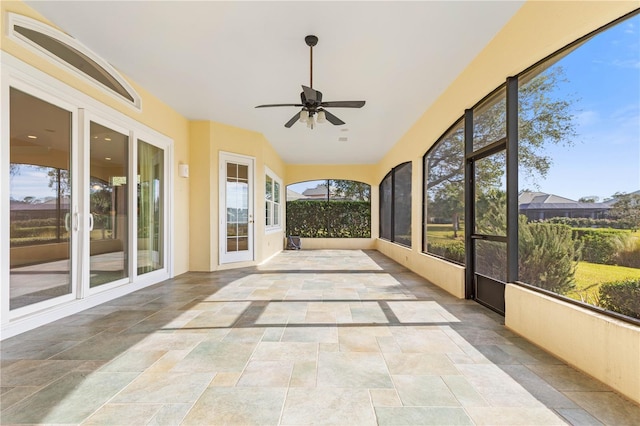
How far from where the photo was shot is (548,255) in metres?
2.81

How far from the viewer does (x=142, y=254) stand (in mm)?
4820

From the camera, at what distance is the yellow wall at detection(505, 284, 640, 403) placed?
1867 millimetres

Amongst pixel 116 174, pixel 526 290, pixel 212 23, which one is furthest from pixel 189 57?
pixel 526 290

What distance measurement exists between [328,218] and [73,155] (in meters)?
8.46

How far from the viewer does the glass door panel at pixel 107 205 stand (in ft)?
12.3

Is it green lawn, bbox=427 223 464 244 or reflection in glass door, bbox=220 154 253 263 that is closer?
green lawn, bbox=427 223 464 244

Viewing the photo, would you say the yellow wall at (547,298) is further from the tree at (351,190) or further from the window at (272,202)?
the tree at (351,190)

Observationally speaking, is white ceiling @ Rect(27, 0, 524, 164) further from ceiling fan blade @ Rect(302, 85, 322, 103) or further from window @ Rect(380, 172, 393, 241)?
window @ Rect(380, 172, 393, 241)

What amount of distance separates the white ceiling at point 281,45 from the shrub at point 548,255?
6.49 feet

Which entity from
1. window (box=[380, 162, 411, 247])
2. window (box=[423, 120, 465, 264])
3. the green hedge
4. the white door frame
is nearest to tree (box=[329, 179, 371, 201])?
the green hedge

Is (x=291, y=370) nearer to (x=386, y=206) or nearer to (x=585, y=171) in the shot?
(x=585, y=171)

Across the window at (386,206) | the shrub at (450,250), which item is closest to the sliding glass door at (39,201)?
the shrub at (450,250)

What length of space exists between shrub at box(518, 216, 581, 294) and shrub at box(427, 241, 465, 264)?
52.0 inches

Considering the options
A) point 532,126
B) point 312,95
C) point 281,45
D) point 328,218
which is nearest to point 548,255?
point 532,126
